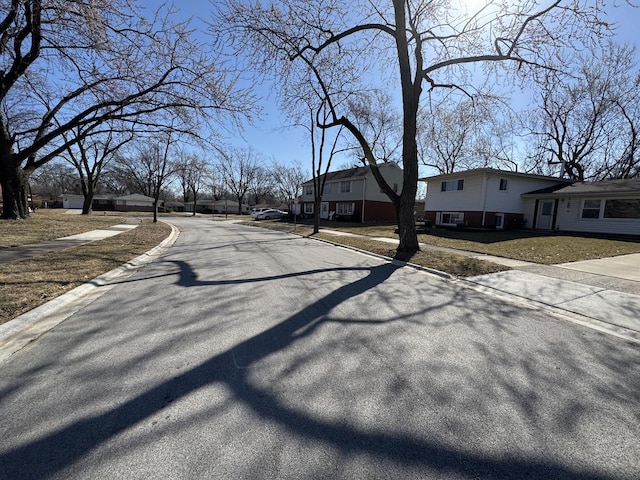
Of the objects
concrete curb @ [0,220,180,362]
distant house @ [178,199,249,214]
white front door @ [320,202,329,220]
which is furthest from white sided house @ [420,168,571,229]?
distant house @ [178,199,249,214]

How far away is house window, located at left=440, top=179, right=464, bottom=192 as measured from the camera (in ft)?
81.9

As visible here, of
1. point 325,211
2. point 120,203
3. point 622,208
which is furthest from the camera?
point 120,203

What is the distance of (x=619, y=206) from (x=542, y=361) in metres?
22.0

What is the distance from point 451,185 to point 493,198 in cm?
375

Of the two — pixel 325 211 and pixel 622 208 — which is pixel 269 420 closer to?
pixel 622 208

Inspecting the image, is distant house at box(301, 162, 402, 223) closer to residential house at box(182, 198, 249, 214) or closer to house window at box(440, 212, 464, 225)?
house window at box(440, 212, 464, 225)

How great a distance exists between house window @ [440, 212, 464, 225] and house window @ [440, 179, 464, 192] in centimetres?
199

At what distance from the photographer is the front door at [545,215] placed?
22.8m

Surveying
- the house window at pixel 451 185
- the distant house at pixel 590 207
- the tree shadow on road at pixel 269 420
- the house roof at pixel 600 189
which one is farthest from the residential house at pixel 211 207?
the tree shadow on road at pixel 269 420

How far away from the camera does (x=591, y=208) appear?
20328mm

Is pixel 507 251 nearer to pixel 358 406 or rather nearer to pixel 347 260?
pixel 347 260

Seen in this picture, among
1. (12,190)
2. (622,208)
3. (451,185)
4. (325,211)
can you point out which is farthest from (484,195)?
(12,190)

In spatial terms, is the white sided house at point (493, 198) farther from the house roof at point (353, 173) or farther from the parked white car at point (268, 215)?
the parked white car at point (268, 215)

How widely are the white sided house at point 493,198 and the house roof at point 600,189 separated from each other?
4.07 feet
